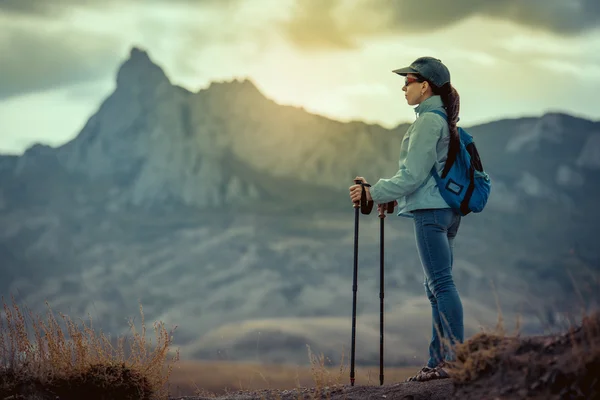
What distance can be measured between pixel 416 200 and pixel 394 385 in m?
1.73

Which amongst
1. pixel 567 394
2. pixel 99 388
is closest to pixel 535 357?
pixel 567 394

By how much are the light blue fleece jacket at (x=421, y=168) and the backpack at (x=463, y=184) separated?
2.0 inches

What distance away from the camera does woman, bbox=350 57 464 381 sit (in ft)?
19.4

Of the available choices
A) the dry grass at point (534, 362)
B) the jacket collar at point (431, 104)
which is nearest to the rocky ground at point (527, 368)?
the dry grass at point (534, 362)

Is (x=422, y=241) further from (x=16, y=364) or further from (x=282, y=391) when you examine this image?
(x=16, y=364)

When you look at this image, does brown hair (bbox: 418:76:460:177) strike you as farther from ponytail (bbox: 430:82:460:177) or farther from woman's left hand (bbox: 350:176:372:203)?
woman's left hand (bbox: 350:176:372:203)

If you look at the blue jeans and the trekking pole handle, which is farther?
the trekking pole handle

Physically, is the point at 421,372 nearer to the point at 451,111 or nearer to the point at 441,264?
the point at 441,264

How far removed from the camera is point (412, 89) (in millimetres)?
6242

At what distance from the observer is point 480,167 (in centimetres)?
626

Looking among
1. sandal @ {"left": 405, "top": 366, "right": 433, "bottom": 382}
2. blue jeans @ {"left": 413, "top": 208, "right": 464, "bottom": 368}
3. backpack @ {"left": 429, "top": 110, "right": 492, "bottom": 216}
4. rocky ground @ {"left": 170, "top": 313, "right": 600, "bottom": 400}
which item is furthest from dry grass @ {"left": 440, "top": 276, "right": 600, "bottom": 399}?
backpack @ {"left": 429, "top": 110, "right": 492, "bottom": 216}

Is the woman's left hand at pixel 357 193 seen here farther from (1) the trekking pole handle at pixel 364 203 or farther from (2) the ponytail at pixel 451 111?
(2) the ponytail at pixel 451 111

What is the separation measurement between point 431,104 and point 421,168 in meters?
0.60

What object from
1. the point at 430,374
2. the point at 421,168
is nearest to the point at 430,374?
the point at 430,374
